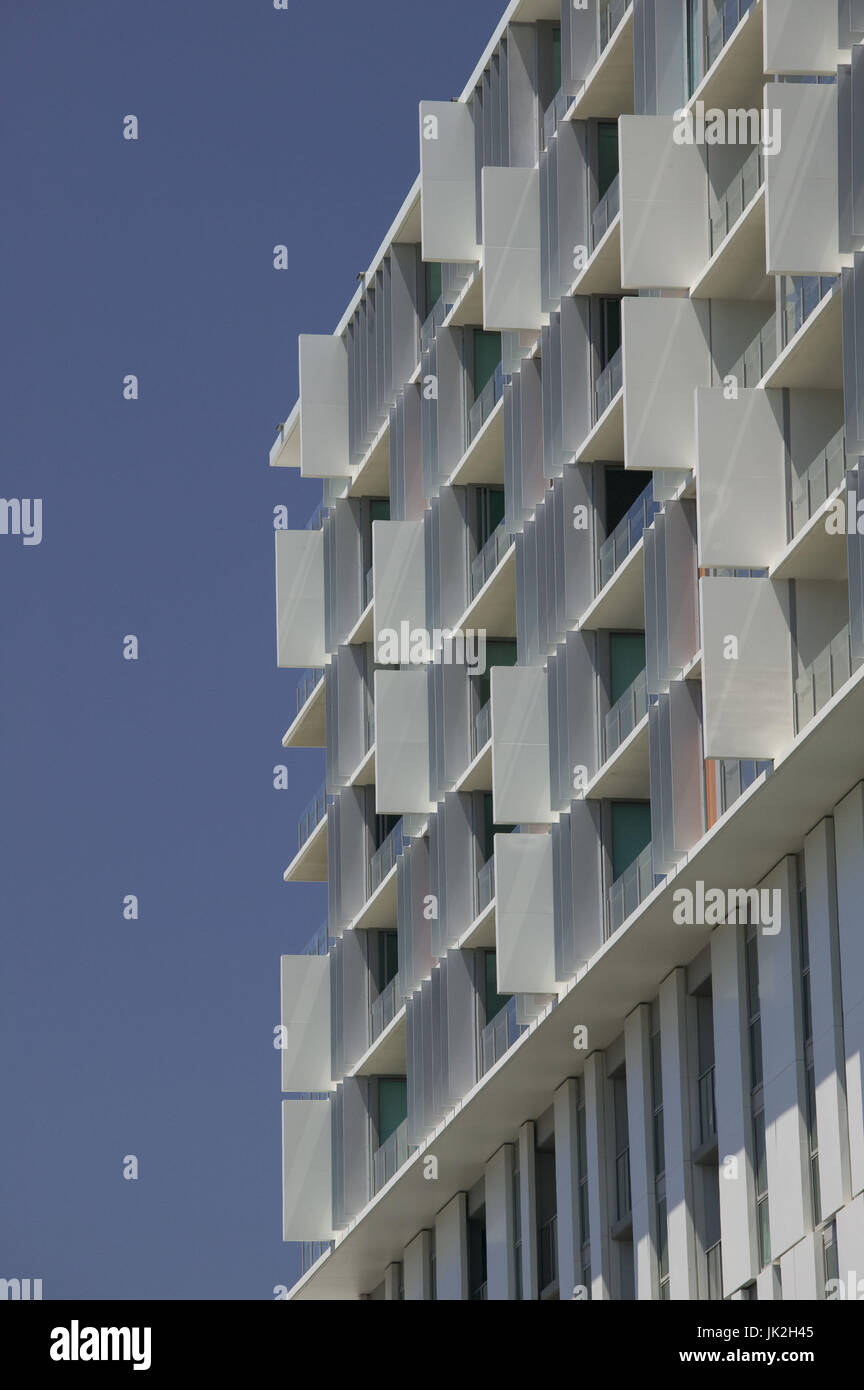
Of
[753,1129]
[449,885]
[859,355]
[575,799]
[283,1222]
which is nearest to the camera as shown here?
[859,355]

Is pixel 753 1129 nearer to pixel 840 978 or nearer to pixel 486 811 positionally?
pixel 840 978

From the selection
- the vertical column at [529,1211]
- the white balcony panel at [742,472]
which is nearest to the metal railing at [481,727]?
the vertical column at [529,1211]

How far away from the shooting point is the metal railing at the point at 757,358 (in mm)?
40000

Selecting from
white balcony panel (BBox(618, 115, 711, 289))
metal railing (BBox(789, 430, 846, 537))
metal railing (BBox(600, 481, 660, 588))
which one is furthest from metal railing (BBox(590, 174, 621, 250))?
metal railing (BBox(789, 430, 846, 537))

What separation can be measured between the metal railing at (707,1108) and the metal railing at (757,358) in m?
9.59

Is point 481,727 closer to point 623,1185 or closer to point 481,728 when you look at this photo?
point 481,728

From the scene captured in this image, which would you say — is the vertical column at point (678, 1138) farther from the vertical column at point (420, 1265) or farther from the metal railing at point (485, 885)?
the vertical column at point (420, 1265)

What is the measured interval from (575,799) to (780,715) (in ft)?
24.5

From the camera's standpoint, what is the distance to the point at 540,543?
47.5m

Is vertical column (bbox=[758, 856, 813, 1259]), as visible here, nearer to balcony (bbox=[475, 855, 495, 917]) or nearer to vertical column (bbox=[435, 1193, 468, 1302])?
balcony (bbox=[475, 855, 495, 917])

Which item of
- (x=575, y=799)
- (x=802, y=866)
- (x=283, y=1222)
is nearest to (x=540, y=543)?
(x=575, y=799)

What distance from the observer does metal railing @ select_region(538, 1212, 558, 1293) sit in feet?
162
